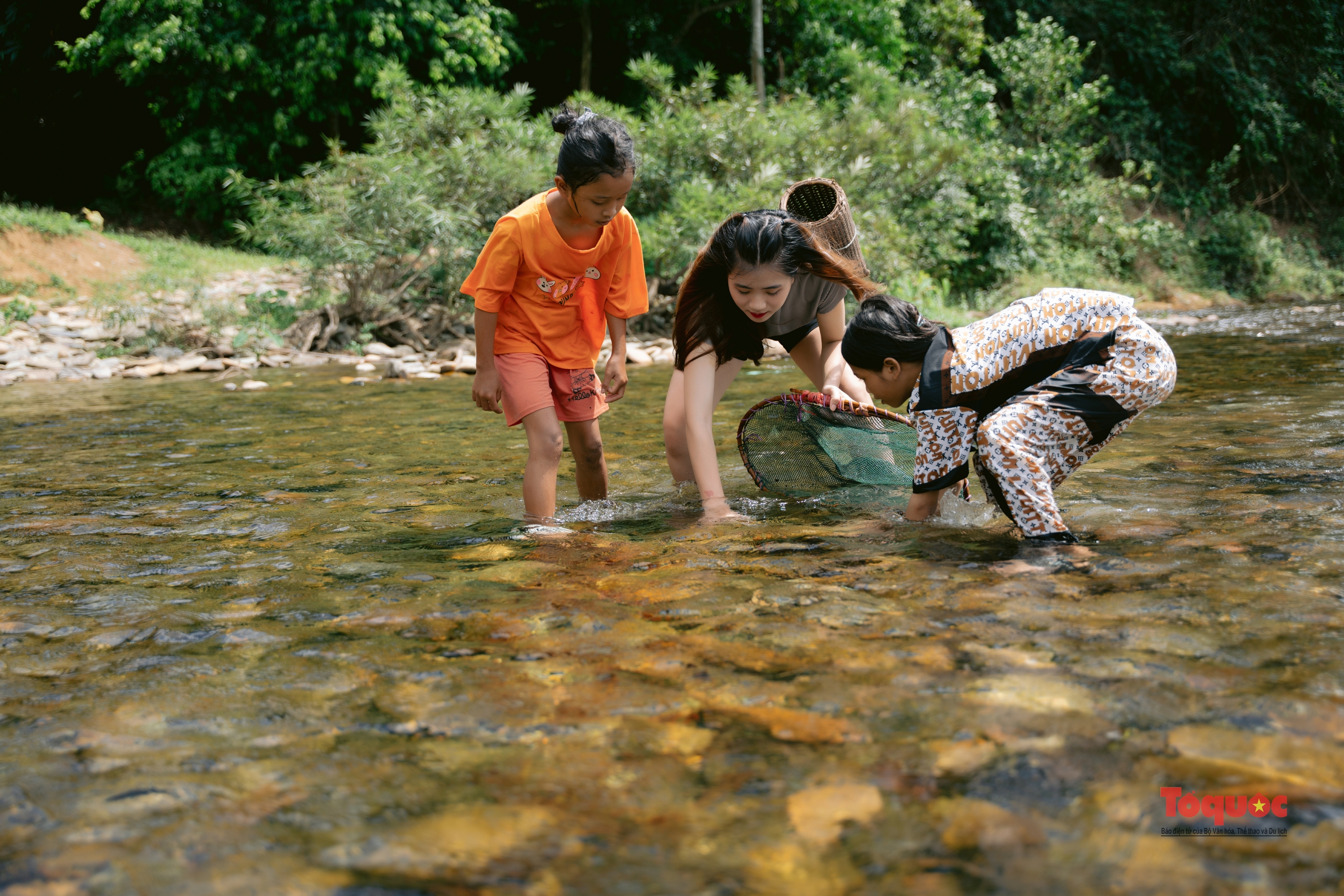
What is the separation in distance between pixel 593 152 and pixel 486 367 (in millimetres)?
849

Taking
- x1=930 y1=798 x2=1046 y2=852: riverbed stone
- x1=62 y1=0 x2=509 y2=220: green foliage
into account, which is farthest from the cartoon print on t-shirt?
x1=62 y1=0 x2=509 y2=220: green foliage

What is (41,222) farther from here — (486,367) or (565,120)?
(565,120)

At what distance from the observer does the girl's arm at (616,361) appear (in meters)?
3.74

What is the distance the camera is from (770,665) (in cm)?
203

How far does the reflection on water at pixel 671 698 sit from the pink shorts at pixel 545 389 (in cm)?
40

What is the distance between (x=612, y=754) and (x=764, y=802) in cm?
29

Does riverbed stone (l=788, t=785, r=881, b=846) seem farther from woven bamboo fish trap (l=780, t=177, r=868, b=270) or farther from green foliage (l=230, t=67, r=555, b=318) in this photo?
green foliage (l=230, t=67, r=555, b=318)

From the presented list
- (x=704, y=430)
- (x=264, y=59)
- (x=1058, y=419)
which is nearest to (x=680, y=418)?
(x=704, y=430)

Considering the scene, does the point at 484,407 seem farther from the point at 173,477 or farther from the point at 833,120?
the point at 833,120

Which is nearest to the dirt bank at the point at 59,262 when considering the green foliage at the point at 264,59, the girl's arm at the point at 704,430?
the green foliage at the point at 264,59

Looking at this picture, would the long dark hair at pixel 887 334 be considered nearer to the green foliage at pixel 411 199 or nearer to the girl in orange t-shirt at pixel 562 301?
the girl in orange t-shirt at pixel 562 301

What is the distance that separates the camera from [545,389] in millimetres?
3564

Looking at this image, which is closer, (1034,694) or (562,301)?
(1034,694)

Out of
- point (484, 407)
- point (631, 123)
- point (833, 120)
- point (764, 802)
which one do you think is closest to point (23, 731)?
point (764, 802)
